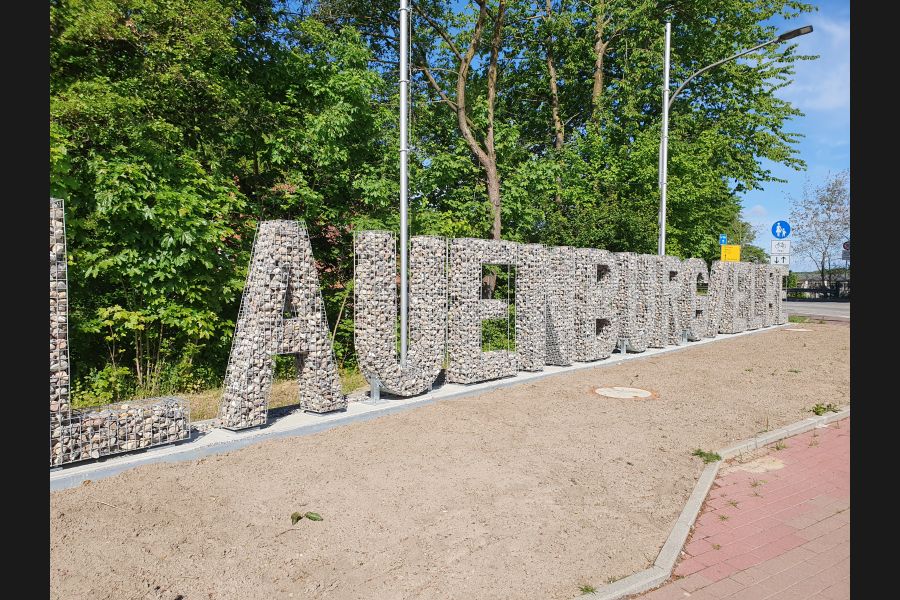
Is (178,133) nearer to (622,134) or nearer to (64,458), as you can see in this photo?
(64,458)

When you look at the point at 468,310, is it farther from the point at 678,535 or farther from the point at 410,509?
the point at 678,535

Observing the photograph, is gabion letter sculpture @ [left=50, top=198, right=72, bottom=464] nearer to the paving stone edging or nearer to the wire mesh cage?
the wire mesh cage

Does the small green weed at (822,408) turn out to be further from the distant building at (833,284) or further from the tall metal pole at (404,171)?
the distant building at (833,284)

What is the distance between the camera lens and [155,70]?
8891 mm

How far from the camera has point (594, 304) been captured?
12586 millimetres

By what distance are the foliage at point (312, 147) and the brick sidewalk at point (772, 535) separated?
19.6 ft

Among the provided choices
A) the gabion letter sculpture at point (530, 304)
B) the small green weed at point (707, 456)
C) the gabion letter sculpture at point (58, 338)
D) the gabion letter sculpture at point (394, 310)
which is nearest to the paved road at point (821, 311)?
the gabion letter sculpture at point (530, 304)

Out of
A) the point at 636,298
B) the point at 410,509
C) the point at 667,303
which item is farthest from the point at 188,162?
the point at 667,303

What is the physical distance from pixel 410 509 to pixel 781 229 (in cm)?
1842

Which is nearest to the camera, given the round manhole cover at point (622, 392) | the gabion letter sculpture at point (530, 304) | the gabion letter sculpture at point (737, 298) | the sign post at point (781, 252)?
the round manhole cover at point (622, 392)

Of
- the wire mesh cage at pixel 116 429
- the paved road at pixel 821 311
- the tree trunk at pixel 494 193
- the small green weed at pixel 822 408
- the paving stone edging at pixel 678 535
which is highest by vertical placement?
the tree trunk at pixel 494 193

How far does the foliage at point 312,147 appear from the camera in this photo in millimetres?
8453

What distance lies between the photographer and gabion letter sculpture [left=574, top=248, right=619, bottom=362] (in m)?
12.3

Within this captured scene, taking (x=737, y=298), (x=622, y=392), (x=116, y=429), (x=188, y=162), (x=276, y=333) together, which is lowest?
(x=622, y=392)
